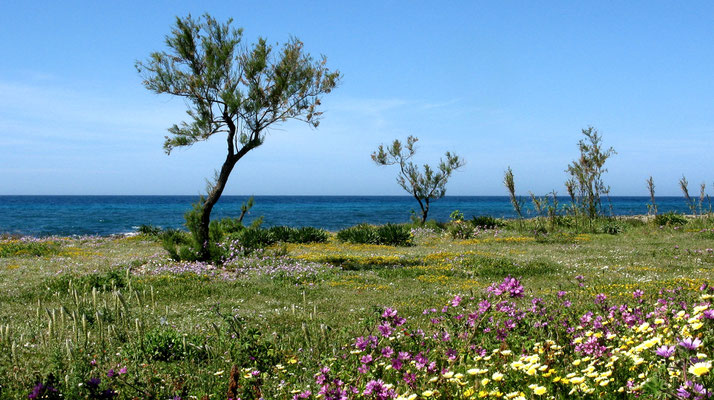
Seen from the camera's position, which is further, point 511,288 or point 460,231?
point 460,231

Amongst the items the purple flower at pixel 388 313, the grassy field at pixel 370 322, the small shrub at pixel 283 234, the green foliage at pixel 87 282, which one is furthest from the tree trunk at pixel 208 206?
the purple flower at pixel 388 313

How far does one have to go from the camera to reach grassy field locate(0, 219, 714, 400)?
343 cm

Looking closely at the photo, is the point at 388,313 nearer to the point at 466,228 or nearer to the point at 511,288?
the point at 511,288

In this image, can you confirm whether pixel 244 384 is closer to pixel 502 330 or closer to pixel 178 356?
pixel 178 356

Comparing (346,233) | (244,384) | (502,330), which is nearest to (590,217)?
(346,233)

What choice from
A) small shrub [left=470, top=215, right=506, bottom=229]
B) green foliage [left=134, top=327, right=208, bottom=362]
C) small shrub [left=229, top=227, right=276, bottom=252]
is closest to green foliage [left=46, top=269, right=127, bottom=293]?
green foliage [left=134, top=327, right=208, bottom=362]

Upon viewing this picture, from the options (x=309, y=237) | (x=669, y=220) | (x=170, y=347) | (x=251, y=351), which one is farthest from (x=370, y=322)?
(x=669, y=220)

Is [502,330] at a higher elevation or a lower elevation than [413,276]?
higher

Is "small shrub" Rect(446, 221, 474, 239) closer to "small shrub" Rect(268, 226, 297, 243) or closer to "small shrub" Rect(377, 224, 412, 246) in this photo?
"small shrub" Rect(377, 224, 412, 246)

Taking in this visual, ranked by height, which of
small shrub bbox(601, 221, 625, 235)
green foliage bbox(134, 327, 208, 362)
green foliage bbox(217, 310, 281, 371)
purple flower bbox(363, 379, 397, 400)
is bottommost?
green foliage bbox(134, 327, 208, 362)

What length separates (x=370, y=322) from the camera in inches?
171

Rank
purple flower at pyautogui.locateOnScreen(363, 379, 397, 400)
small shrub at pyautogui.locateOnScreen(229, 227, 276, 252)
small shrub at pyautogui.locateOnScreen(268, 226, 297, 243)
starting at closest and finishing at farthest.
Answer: purple flower at pyautogui.locateOnScreen(363, 379, 397, 400)
small shrub at pyautogui.locateOnScreen(229, 227, 276, 252)
small shrub at pyautogui.locateOnScreen(268, 226, 297, 243)

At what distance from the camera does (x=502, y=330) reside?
4.50 m

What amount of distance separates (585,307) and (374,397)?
193 inches
